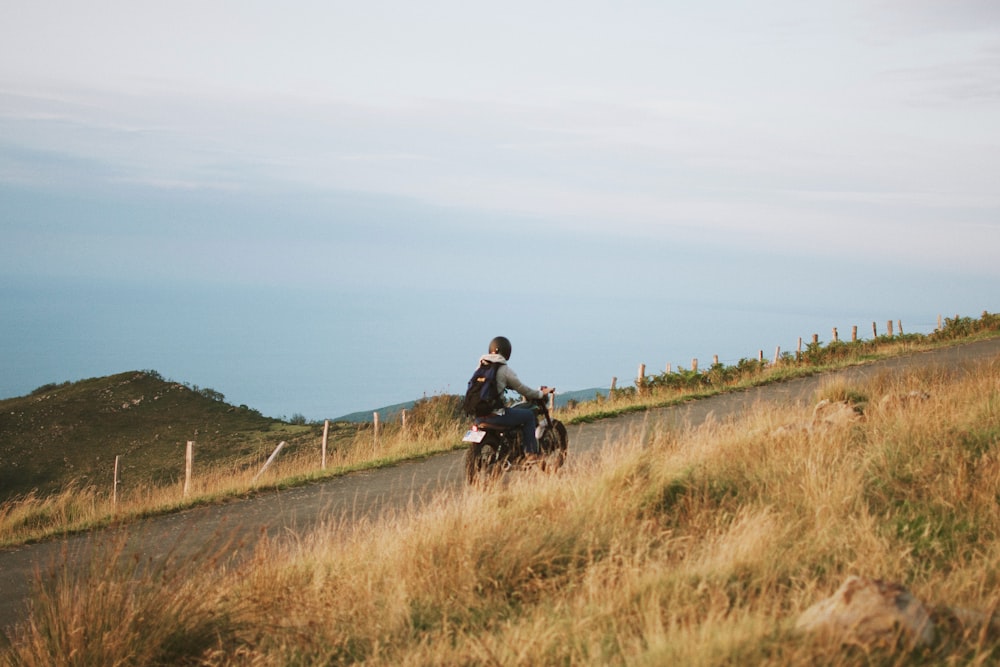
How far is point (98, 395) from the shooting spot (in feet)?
172

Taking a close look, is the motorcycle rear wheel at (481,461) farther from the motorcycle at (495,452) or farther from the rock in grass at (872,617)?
the rock in grass at (872,617)

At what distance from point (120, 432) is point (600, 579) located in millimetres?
45814

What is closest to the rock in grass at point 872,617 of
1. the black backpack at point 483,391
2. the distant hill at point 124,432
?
the black backpack at point 483,391

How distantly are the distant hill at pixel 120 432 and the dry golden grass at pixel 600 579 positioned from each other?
1245 inches

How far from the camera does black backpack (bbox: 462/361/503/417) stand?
1013cm

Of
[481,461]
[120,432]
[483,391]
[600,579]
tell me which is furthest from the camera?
[120,432]

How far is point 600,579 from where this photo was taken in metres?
6.14

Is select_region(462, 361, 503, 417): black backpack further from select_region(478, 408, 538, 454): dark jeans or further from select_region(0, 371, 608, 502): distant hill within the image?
select_region(0, 371, 608, 502): distant hill

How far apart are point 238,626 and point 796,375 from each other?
2194cm

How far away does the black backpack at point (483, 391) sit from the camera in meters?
10.1

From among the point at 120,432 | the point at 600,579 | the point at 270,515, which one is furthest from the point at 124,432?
the point at 600,579

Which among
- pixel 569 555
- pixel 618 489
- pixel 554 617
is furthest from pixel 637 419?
pixel 554 617

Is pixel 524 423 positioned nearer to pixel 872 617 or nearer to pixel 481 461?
pixel 481 461

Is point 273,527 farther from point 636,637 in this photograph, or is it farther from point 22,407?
point 22,407
